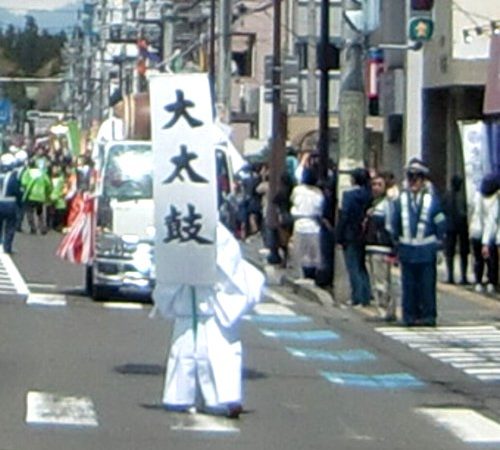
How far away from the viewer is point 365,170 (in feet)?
87.5

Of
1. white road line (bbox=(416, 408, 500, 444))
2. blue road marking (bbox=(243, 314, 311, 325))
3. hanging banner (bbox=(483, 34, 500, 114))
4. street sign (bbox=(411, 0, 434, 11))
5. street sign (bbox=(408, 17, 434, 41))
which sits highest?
street sign (bbox=(411, 0, 434, 11))

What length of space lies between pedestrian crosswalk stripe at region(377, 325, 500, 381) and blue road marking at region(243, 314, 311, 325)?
61.8 inches

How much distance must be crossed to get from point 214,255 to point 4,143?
78.7 metres

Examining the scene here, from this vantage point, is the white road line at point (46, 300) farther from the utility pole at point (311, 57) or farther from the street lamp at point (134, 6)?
the street lamp at point (134, 6)

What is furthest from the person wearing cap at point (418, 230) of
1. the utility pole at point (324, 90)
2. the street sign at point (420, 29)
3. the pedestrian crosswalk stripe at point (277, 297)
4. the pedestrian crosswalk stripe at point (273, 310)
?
the street sign at point (420, 29)

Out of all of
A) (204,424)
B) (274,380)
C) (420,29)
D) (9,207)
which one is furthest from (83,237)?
(204,424)

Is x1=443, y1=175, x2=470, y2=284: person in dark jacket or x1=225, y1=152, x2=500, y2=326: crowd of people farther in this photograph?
x1=443, y1=175, x2=470, y2=284: person in dark jacket

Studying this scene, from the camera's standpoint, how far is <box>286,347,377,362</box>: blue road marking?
20.7 m

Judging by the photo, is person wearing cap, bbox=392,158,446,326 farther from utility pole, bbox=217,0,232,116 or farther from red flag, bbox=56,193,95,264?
utility pole, bbox=217,0,232,116

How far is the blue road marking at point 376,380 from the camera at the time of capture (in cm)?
1841

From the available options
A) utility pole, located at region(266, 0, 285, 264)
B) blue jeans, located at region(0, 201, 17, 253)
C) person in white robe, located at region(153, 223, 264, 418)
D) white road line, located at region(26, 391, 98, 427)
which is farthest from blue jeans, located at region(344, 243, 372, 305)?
blue jeans, located at region(0, 201, 17, 253)

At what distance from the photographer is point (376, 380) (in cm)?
1884

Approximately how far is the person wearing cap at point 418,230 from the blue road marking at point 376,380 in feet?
13.6

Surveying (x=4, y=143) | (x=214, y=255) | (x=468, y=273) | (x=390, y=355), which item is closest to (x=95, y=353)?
(x=390, y=355)
